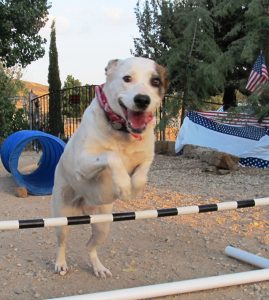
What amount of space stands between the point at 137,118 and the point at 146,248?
2385 millimetres

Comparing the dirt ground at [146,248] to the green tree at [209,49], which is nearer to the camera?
the dirt ground at [146,248]

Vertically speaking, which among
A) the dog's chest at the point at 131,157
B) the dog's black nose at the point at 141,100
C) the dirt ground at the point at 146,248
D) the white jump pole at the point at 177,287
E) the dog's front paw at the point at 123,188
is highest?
the dog's black nose at the point at 141,100

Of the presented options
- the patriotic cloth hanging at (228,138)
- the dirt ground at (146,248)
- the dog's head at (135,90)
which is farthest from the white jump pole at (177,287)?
the patriotic cloth hanging at (228,138)

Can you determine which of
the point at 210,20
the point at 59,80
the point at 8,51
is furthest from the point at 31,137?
the point at 59,80

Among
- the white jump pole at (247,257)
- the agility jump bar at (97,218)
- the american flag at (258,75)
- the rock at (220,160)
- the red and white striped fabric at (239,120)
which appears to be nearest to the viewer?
the agility jump bar at (97,218)

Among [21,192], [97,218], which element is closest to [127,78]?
[97,218]

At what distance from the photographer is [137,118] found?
3582mm

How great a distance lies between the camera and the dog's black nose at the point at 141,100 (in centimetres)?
338

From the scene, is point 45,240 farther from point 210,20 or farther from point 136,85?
point 210,20

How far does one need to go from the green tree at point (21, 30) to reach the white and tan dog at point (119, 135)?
1304 centimetres

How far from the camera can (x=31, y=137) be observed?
330 inches

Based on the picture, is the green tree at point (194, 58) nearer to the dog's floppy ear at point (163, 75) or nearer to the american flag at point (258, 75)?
the american flag at point (258, 75)

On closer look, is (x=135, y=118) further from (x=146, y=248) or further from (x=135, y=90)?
(x=146, y=248)

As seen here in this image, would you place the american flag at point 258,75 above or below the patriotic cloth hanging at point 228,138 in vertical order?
above
